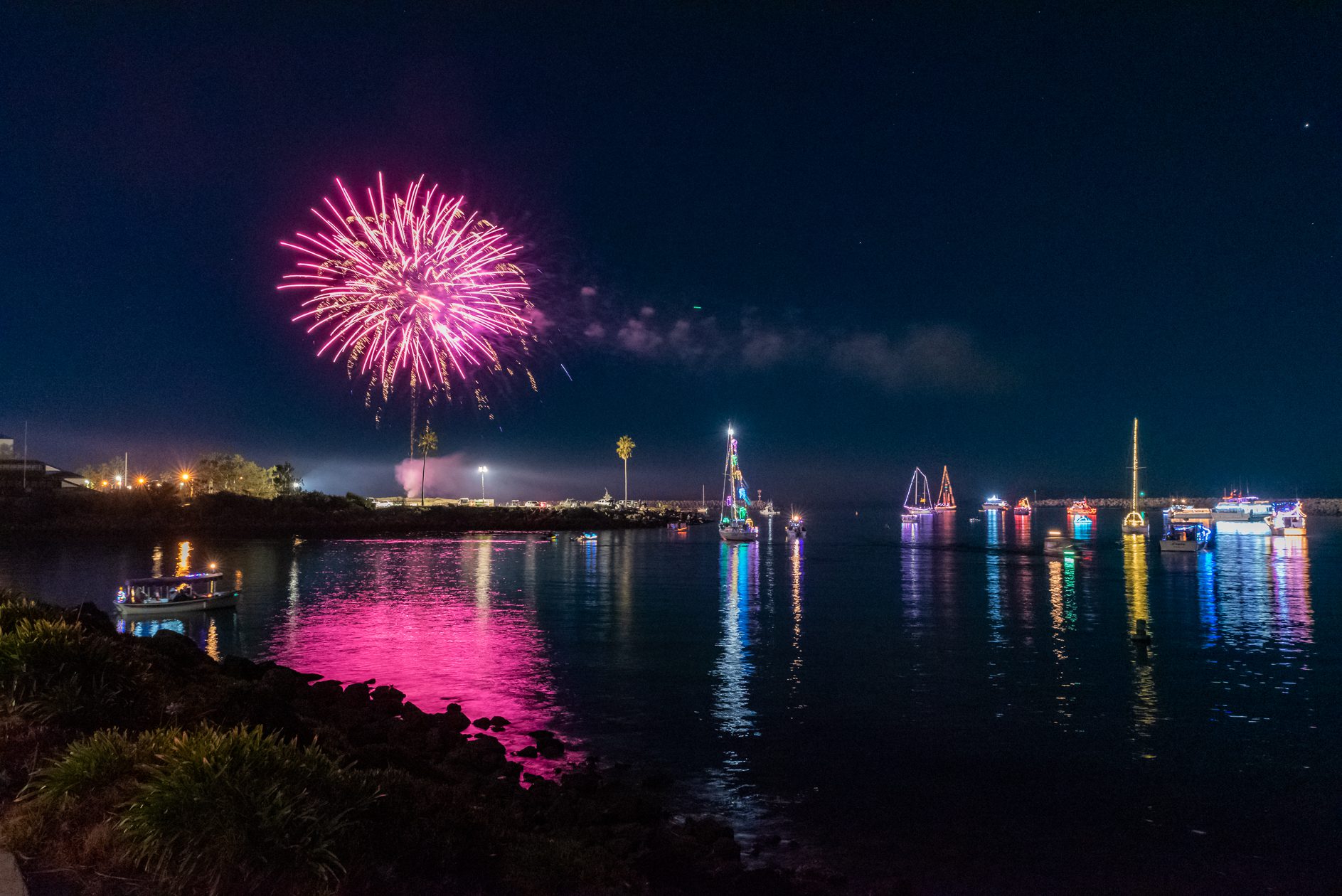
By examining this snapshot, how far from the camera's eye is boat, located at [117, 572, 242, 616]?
144ft

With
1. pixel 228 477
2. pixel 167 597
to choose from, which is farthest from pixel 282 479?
pixel 167 597

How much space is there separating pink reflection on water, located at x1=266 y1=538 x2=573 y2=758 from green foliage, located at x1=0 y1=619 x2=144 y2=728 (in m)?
10.3

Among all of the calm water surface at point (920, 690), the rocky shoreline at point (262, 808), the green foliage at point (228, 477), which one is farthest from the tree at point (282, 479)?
the rocky shoreline at point (262, 808)

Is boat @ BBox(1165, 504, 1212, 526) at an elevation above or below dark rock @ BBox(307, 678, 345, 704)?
above

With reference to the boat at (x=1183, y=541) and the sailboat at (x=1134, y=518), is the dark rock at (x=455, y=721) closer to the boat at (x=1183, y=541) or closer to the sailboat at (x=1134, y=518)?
the boat at (x=1183, y=541)

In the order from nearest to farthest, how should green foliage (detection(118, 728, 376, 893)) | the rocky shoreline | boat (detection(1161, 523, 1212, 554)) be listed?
green foliage (detection(118, 728, 376, 893)) < the rocky shoreline < boat (detection(1161, 523, 1212, 554))

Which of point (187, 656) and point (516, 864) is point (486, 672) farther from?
point (516, 864)

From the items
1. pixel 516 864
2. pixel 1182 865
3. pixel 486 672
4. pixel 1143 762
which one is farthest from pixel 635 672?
pixel 516 864

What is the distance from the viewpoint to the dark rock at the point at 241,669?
22328mm

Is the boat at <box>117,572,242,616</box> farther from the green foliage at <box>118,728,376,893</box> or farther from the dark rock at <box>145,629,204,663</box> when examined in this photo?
the green foliage at <box>118,728,376,893</box>

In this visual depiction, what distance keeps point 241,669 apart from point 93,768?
50.2ft

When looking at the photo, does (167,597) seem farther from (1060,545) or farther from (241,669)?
(1060,545)

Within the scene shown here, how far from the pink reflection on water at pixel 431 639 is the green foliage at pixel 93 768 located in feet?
40.6

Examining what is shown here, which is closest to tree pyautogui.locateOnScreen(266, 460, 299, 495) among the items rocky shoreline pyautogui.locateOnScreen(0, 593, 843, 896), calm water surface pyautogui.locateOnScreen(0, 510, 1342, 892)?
calm water surface pyautogui.locateOnScreen(0, 510, 1342, 892)
